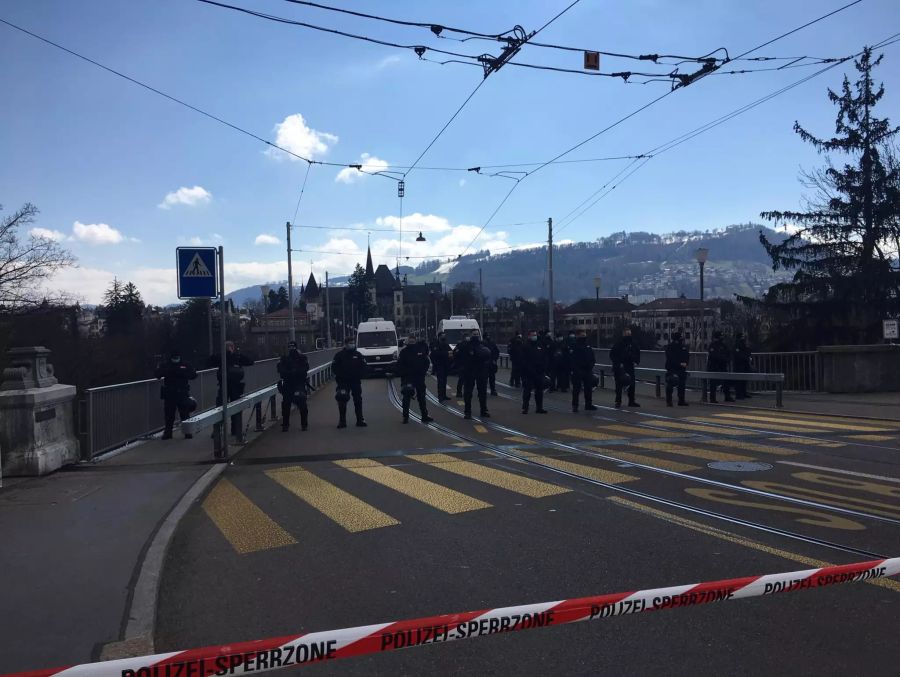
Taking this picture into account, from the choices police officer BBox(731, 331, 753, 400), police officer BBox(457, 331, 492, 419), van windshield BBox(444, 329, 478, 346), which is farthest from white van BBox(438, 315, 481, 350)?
police officer BBox(457, 331, 492, 419)

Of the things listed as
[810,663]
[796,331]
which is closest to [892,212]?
[796,331]

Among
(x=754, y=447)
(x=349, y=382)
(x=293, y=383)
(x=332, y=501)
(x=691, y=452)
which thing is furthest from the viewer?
(x=349, y=382)

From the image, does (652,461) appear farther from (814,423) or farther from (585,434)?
(814,423)

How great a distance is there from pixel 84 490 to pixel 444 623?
6.61 m

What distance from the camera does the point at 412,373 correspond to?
1608 centimetres

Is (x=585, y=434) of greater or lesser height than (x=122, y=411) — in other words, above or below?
below

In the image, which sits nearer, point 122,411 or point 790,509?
point 790,509

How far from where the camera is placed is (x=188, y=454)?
11586mm

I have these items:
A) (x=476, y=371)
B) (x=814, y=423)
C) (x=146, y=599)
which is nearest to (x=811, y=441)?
(x=814, y=423)

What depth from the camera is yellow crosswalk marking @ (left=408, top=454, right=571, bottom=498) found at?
8375 millimetres

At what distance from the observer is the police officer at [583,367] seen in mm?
16891

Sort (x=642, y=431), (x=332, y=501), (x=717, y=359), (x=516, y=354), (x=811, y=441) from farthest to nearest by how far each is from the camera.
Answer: (x=516, y=354)
(x=717, y=359)
(x=642, y=431)
(x=811, y=441)
(x=332, y=501)

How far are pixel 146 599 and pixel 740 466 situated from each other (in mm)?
7411

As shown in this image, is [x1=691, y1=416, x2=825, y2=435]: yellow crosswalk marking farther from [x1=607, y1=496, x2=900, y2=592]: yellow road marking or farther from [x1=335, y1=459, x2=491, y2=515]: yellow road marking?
[x1=335, y1=459, x2=491, y2=515]: yellow road marking
